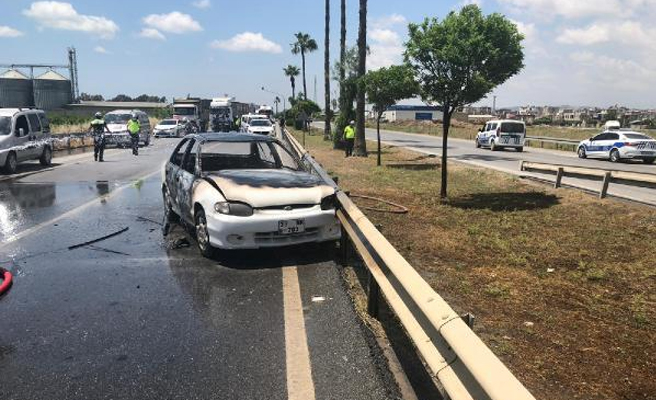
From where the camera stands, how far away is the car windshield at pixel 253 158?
7.85m

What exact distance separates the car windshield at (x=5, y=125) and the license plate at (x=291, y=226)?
45.1ft

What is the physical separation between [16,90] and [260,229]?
10780 centimetres

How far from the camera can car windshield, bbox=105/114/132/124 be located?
97.1ft

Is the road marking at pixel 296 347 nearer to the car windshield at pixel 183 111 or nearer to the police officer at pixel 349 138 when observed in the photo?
the police officer at pixel 349 138

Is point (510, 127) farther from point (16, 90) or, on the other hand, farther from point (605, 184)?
point (16, 90)

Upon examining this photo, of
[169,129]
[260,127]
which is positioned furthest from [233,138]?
[169,129]

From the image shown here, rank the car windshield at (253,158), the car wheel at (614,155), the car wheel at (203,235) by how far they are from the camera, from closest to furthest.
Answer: the car wheel at (203,235) → the car windshield at (253,158) → the car wheel at (614,155)

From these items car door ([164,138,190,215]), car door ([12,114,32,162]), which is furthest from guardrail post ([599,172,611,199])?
car door ([12,114,32,162])

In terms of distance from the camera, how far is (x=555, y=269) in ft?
20.8

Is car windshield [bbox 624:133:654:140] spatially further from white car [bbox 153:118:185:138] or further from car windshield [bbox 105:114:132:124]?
white car [bbox 153:118:185:138]

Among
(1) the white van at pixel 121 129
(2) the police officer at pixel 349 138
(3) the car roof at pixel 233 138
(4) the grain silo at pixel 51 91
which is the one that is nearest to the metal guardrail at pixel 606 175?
(3) the car roof at pixel 233 138

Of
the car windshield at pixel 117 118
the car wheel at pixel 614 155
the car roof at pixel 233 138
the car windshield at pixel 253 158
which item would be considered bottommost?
the car wheel at pixel 614 155

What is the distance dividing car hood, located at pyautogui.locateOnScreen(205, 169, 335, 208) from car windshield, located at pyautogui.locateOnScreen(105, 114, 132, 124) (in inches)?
988

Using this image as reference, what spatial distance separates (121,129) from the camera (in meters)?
28.6
